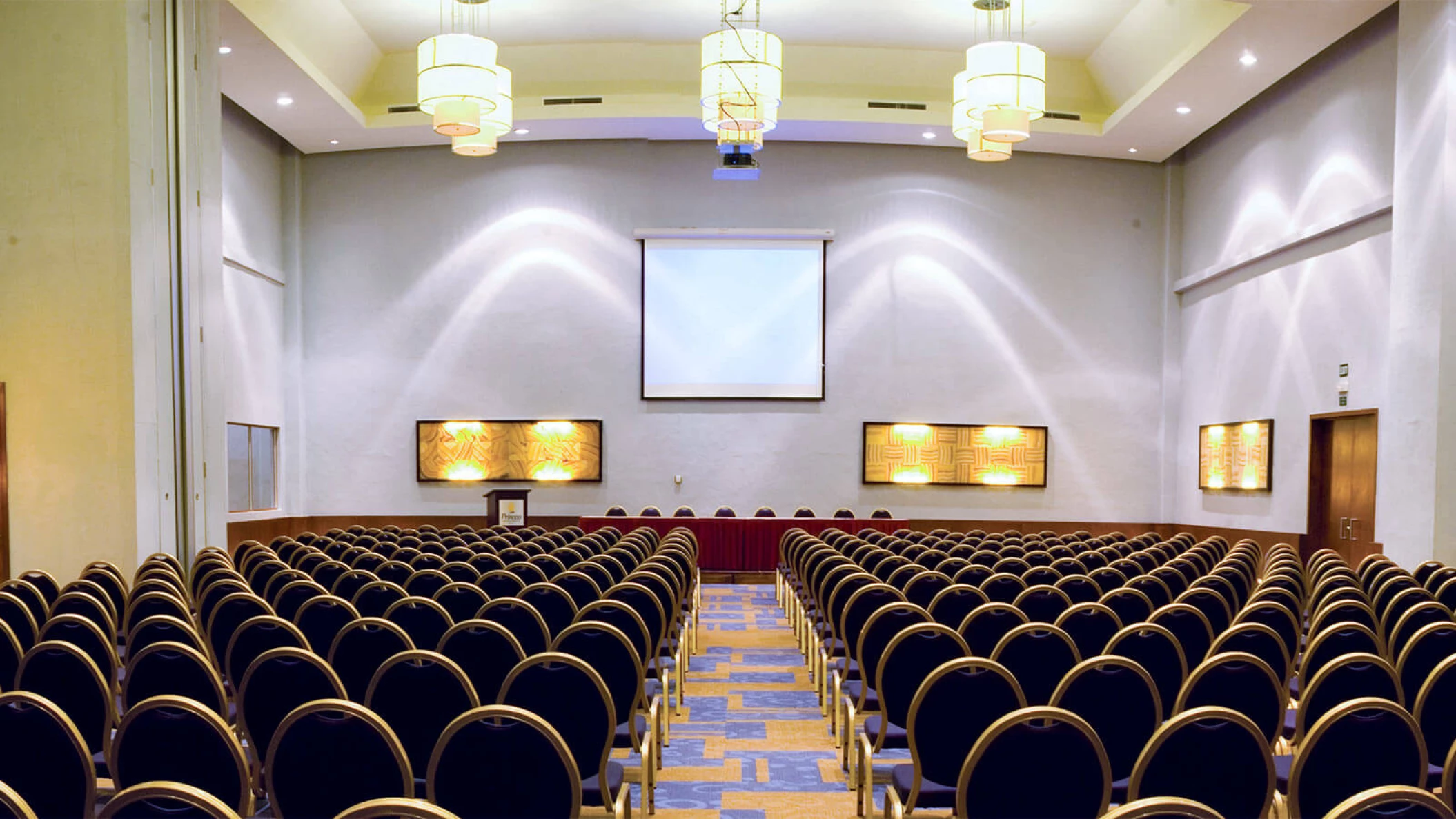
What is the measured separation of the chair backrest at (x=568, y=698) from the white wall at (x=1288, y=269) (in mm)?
10423

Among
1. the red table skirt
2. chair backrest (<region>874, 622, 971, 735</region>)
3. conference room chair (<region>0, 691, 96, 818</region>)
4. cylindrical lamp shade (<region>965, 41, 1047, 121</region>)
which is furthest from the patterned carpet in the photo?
cylindrical lamp shade (<region>965, 41, 1047, 121</region>)

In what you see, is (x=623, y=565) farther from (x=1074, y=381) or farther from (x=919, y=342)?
(x=1074, y=381)

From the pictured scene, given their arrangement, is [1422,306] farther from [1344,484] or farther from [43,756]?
[43,756]

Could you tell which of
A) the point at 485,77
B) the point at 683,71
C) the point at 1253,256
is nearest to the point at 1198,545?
the point at 1253,256

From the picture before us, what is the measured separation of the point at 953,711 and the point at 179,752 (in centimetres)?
236

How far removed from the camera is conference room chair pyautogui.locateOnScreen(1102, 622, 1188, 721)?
14.1ft

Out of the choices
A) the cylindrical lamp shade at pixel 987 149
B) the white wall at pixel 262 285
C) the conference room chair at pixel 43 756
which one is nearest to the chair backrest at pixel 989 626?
the conference room chair at pixel 43 756

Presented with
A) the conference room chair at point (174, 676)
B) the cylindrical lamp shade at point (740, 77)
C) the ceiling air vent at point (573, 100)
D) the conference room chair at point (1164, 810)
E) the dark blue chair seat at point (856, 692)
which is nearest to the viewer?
the conference room chair at point (1164, 810)

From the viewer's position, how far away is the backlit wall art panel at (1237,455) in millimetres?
14023

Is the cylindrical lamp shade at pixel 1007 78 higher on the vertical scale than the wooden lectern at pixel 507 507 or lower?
higher

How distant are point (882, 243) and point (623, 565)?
10609mm

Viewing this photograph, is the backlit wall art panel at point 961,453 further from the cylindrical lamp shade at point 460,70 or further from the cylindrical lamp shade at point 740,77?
the cylindrical lamp shade at point 460,70

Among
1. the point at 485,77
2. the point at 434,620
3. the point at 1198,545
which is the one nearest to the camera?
the point at 434,620

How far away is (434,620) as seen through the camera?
520cm
